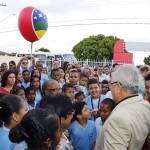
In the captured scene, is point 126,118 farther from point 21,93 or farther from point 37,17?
point 37,17

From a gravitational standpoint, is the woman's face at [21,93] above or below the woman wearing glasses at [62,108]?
below

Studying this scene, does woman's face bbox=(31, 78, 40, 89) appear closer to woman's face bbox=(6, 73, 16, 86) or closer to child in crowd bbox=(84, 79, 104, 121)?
woman's face bbox=(6, 73, 16, 86)

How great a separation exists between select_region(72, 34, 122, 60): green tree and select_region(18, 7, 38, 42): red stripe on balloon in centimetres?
3621

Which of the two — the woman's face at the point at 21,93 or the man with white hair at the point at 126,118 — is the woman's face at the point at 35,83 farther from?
the man with white hair at the point at 126,118

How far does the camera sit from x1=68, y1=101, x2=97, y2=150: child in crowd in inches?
150

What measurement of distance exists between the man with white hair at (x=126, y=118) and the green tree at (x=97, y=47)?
42.7 metres

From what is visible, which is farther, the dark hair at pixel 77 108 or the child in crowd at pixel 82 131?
the dark hair at pixel 77 108

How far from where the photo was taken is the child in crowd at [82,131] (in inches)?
150

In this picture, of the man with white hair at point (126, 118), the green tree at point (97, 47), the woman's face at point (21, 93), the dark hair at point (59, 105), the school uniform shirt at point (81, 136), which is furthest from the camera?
the green tree at point (97, 47)

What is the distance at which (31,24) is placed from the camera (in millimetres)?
9047

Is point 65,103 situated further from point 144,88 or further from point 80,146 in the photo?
point 144,88

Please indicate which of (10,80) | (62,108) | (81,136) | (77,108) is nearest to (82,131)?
(81,136)

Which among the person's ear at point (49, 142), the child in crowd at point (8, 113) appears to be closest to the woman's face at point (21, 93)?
the child in crowd at point (8, 113)

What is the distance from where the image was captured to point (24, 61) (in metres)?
8.36
